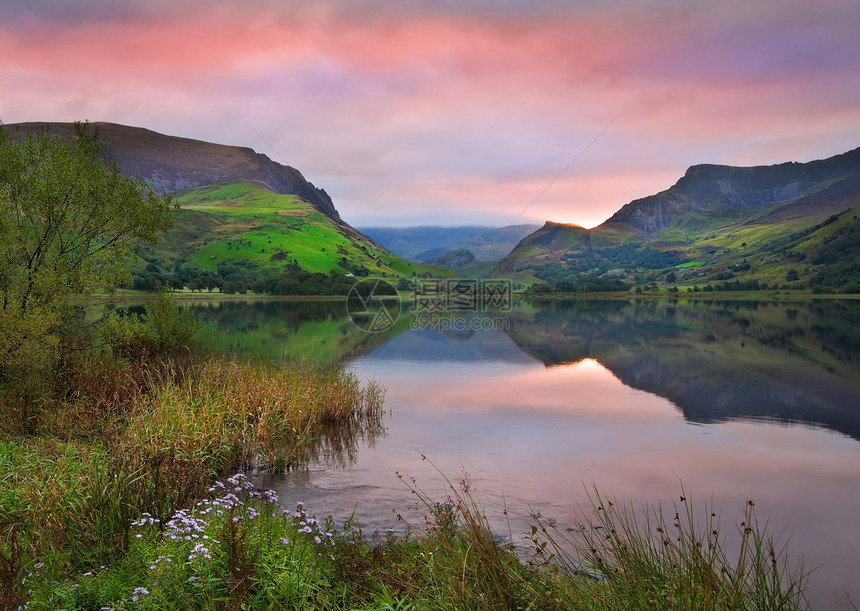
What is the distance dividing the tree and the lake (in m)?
8.98

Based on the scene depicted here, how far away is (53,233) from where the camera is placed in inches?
Answer: 762

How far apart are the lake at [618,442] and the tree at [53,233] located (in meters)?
8.98

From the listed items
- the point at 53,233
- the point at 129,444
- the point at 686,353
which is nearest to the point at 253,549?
the point at 129,444

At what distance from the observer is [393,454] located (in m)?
17.7

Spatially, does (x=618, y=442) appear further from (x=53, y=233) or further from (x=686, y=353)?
(x=686, y=353)

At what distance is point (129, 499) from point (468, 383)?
26.4 m

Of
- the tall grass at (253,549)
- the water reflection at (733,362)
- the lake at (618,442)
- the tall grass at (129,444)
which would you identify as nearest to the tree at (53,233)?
the tall grass at (129,444)

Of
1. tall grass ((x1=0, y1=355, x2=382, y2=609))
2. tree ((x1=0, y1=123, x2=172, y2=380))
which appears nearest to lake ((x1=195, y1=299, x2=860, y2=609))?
tall grass ((x1=0, y1=355, x2=382, y2=609))

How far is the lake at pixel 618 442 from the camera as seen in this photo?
12.6m

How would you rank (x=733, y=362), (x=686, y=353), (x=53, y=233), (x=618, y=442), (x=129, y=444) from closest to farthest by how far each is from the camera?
(x=129, y=444), (x=53, y=233), (x=618, y=442), (x=733, y=362), (x=686, y=353)

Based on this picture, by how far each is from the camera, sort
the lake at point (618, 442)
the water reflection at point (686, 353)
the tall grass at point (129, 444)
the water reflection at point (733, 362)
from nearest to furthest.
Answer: the tall grass at point (129, 444) → the lake at point (618, 442) → the water reflection at point (733, 362) → the water reflection at point (686, 353)

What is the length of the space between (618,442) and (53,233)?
22016 mm

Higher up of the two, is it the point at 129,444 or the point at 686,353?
the point at 129,444

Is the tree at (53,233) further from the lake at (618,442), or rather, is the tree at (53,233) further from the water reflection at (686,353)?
the lake at (618,442)
